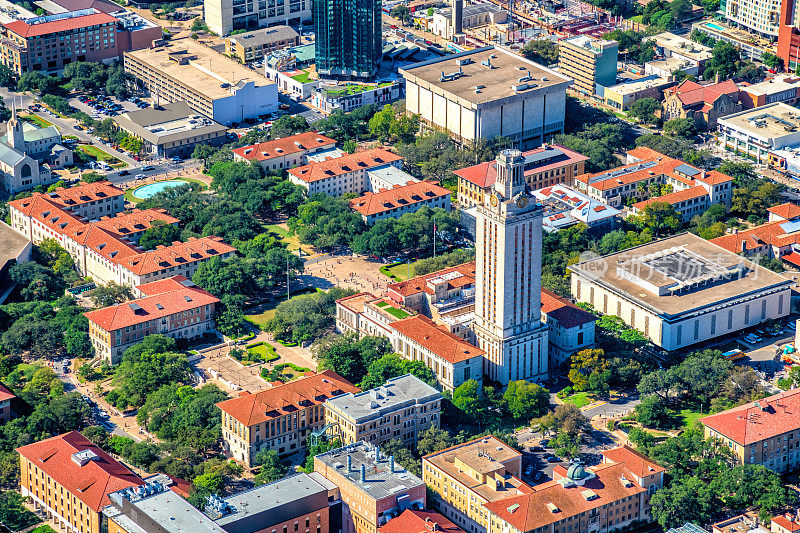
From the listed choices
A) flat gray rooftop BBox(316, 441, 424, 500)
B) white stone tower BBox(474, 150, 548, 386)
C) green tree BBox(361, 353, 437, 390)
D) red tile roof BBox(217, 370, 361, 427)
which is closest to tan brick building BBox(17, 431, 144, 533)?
red tile roof BBox(217, 370, 361, 427)

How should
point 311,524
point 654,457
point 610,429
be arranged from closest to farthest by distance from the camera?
point 311,524, point 654,457, point 610,429

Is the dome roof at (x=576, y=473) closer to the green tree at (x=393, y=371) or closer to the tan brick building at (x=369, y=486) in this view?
the tan brick building at (x=369, y=486)

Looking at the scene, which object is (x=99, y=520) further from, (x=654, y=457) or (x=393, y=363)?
(x=654, y=457)

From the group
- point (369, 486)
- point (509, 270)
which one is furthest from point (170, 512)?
point (509, 270)

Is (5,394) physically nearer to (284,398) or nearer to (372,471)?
(284,398)

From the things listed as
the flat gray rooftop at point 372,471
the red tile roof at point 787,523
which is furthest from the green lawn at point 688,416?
the flat gray rooftop at point 372,471

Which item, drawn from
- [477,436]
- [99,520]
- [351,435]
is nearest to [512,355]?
[477,436]
